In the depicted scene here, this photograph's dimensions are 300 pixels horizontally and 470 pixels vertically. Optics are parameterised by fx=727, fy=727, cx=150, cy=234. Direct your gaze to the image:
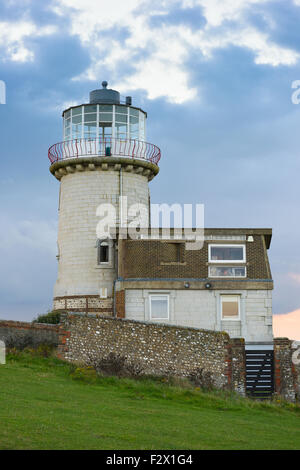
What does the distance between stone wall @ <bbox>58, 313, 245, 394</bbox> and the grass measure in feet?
3.82

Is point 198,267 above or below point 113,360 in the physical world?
above

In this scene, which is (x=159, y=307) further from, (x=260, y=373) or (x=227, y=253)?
Result: (x=260, y=373)

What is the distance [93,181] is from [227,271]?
8.90 m

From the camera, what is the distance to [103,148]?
1522 inches

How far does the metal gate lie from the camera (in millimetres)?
30922

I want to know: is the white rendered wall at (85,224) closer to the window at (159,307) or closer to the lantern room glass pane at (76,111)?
the lantern room glass pane at (76,111)

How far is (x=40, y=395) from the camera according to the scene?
20859 mm

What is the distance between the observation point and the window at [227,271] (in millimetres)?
34688

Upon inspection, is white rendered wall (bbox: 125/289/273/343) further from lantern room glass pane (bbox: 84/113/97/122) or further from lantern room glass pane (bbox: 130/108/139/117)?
lantern room glass pane (bbox: 130/108/139/117)

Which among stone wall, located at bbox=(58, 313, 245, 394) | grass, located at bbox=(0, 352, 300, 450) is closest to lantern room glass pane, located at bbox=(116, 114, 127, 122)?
stone wall, located at bbox=(58, 313, 245, 394)

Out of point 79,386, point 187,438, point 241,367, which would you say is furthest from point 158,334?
point 187,438

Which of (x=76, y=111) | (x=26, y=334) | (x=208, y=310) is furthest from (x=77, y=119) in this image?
(x=26, y=334)

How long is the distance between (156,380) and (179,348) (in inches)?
83.3
